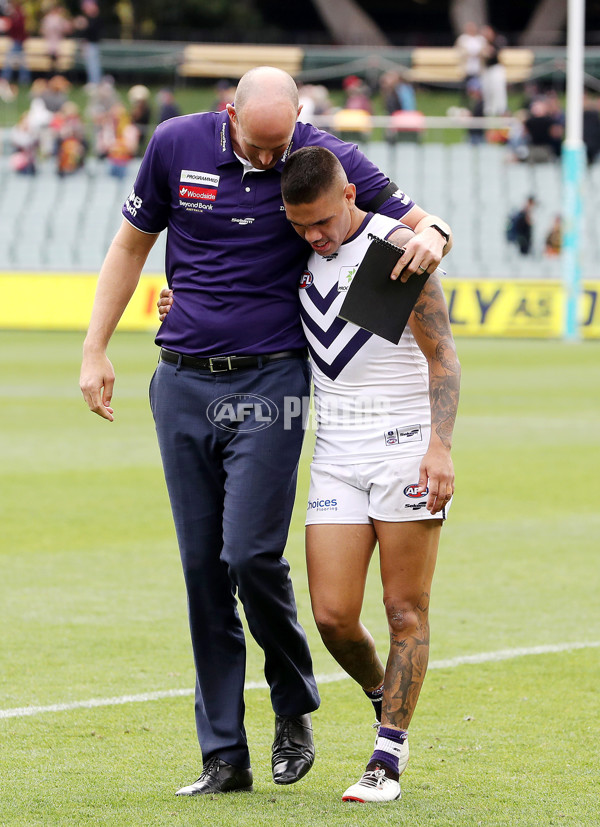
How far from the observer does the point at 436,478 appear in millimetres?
4363

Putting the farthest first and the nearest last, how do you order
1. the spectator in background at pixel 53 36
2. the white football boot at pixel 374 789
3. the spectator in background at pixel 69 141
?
the spectator in background at pixel 53 36
the spectator in background at pixel 69 141
the white football boot at pixel 374 789

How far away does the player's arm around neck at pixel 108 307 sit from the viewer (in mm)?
4535

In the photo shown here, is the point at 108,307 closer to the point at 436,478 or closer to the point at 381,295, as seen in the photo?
the point at 381,295

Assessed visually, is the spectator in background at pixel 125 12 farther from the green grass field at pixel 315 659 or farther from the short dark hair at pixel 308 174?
the short dark hair at pixel 308 174

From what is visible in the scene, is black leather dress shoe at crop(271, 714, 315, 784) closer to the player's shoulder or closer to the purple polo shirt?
the purple polo shirt

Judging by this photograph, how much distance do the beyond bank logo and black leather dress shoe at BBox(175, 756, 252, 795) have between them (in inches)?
41.6

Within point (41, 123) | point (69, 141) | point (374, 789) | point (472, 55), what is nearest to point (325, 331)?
point (374, 789)

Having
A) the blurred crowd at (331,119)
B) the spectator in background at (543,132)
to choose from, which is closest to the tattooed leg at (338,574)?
the blurred crowd at (331,119)

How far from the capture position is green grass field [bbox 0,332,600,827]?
4.31 m

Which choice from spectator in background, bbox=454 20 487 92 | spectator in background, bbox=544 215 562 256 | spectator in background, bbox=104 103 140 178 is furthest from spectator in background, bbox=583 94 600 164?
spectator in background, bbox=104 103 140 178

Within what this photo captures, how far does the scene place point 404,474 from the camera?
4461 millimetres

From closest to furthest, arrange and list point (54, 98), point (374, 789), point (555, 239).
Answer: point (374, 789) < point (555, 239) < point (54, 98)

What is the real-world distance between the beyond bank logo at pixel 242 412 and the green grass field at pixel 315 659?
3.80 feet

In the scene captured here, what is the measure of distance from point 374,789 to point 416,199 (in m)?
28.4
